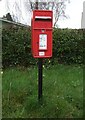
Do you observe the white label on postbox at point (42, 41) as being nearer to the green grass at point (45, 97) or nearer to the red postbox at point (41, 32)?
the red postbox at point (41, 32)

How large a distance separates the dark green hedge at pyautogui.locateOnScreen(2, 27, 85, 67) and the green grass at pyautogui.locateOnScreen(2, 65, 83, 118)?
8.84 ft

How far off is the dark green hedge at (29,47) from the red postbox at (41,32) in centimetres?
480

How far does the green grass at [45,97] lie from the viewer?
5.48m

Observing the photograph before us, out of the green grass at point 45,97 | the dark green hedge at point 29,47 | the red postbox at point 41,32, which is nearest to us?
the green grass at point 45,97

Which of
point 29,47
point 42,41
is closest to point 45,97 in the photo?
point 42,41

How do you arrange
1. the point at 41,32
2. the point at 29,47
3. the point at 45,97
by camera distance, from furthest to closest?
the point at 29,47
the point at 45,97
the point at 41,32

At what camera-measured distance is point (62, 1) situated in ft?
95.9

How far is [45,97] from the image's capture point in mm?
5996

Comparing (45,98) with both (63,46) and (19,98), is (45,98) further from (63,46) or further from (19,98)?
(63,46)

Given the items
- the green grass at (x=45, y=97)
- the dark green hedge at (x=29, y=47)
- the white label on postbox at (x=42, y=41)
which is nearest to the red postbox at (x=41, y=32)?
the white label on postbox at (x=42, y=41)

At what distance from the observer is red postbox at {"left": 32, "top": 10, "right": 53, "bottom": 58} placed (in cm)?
561

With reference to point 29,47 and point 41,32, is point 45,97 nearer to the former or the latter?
point 41,32

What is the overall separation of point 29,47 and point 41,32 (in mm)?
4942

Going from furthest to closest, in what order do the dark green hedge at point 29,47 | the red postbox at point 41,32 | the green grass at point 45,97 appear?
the dark green hedge at point 29,47
the red postbox at point 41,32
the green grass at point 45,97
